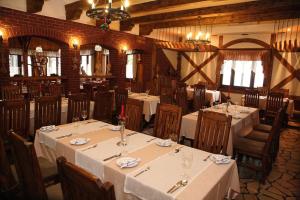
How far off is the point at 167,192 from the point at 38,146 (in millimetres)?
1879

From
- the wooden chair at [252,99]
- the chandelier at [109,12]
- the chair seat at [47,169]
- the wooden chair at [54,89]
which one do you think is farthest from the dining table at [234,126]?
the wooden chair at [54,89]

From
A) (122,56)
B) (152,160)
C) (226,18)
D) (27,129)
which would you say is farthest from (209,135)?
(122,56)

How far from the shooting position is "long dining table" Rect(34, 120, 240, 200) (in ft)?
5.16

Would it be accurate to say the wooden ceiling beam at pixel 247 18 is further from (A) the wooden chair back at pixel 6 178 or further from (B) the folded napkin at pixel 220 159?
(A) the wooden chair back at pixel 6 178

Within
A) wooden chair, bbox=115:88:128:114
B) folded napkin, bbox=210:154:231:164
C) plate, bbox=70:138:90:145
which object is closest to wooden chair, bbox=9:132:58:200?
plate, bbox=70:138:90:145

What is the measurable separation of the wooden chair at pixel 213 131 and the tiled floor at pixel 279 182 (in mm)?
804

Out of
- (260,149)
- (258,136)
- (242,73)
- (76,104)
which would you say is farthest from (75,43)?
(242,73)

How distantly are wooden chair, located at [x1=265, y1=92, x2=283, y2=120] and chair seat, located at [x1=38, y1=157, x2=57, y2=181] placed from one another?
220 inches

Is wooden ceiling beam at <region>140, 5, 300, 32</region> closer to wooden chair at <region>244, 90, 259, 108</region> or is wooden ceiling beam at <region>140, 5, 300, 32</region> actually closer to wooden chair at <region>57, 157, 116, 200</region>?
wooden chair at <region>244, 90, 259, 108</region>

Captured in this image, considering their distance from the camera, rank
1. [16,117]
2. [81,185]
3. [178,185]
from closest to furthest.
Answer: [81,185] < [178,185] < [16,117]

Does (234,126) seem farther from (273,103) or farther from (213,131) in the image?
(273,103)

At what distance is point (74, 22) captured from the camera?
6.25m

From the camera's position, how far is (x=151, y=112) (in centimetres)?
529

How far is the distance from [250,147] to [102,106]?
264 cm
